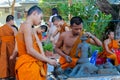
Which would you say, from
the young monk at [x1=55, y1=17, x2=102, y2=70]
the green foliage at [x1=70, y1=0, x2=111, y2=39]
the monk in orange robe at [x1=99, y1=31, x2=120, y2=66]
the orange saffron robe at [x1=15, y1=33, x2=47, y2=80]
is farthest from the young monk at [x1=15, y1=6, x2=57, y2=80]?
the green foliage at [x1=70, y1=0, x2=111, y2=39]

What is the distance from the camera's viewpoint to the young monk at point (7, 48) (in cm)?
674

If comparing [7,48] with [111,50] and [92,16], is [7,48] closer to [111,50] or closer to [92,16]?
[111,50]

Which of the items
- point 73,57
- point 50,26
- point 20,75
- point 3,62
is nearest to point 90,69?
point 73,57

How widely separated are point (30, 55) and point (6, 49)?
9.09ft

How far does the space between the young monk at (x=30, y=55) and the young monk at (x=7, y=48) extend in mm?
2558

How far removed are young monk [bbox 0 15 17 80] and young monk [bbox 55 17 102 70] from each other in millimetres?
1701

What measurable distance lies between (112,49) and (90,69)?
2960 mm

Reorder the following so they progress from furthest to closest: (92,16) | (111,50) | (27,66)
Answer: (92,16)
(111,50)
(27,66)

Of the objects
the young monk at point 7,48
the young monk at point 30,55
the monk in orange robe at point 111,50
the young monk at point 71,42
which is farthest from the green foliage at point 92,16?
the young monk at point 30,55

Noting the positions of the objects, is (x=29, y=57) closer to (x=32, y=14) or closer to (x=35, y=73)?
(x=35, y=73)

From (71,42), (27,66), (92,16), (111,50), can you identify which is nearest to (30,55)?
(27,66)

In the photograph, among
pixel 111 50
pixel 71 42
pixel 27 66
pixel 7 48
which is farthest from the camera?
pixel 111 50

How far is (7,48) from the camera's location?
6.82m

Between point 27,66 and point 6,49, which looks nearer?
point 27,66
